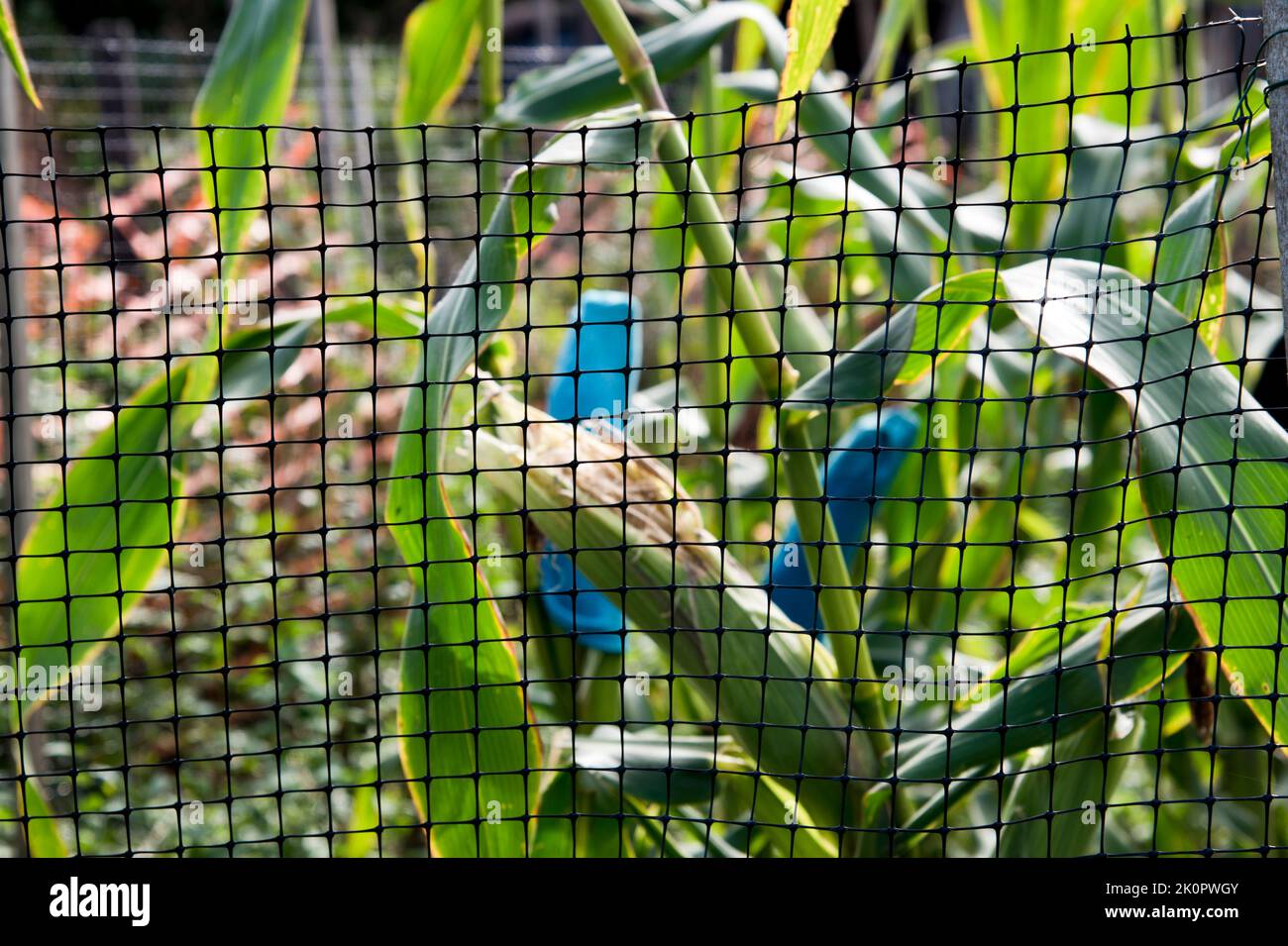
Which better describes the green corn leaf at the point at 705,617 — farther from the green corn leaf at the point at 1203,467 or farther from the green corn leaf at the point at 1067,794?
the green corn leaf at the point at 1203,467

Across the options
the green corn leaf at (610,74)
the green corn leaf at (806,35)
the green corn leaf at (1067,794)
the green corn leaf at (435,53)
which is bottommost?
the green corn leaf at (1067,794)

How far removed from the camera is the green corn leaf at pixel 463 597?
837mm

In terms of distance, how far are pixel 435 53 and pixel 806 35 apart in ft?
1.64

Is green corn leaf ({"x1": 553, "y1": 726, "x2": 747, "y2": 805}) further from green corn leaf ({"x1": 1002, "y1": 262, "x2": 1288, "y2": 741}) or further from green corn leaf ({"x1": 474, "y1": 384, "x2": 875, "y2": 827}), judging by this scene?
green corn leaf ({"x1": 1002, "y1": 262, "x2": 1288, "y2": 741})

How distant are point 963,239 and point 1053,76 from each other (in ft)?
0.83

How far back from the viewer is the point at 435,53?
119cm

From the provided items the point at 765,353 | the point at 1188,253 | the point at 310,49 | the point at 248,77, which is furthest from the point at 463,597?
the point at 310,49

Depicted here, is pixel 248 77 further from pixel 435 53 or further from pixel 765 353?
pixel 765 353

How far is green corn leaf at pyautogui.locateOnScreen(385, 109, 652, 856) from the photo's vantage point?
84 cm

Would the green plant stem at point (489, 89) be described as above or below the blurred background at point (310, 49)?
below

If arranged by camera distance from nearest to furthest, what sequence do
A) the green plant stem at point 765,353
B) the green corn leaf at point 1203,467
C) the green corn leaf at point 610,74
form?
the green corn leaf at point 1203,467
the green plant stem at point 765,353
the green corn leaf at point 610,74

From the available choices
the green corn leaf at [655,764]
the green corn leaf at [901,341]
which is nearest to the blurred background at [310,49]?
the green corn leaf at [901,341]

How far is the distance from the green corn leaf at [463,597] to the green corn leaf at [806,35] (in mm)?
119

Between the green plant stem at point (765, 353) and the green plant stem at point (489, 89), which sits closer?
the green plant stem at point (765, 353)
